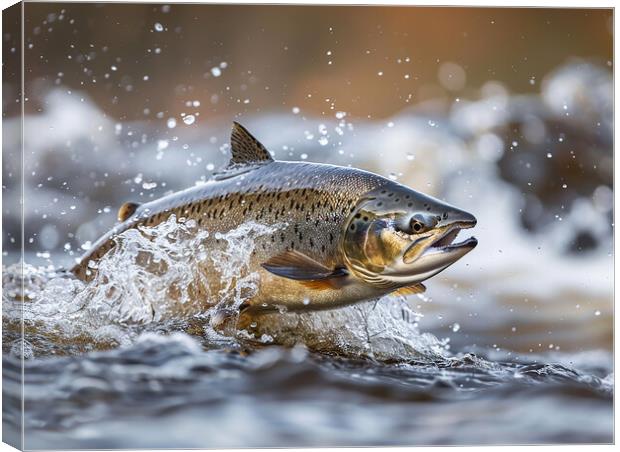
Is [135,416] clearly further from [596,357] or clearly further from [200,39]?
[596,357]

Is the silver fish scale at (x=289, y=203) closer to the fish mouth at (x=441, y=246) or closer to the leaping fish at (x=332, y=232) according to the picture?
the leaping fish at (x=332, y=232)

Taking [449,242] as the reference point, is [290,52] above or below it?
above

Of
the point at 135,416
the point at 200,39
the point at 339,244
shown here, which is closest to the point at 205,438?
the point at 135,416

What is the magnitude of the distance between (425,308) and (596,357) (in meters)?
1.94

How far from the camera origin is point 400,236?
17.0 ft

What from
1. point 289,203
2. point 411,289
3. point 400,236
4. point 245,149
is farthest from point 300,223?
point 411,289

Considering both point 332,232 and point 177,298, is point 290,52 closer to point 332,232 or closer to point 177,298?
point 332,232

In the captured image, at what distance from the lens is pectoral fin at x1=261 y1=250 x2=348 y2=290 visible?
17.1 feet

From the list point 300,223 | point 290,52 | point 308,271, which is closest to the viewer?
point 308,271

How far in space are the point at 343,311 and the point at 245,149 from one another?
1128mm

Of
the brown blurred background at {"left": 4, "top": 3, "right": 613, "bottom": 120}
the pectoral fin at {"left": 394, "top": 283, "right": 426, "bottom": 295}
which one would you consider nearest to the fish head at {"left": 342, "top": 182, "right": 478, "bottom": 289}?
the pectoral fin at {"left": 394, "top": 283, "right": 426, "bottom": 295}

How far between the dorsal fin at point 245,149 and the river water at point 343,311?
1.56 ft

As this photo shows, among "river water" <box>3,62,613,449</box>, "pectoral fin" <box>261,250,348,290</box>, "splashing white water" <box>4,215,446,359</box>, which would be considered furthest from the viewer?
"splashing white water" <box>4,215,446,359</box>

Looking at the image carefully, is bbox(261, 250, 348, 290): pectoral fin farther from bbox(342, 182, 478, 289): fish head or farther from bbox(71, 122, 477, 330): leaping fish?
bbox(342, 182, 478, 289): fish head
